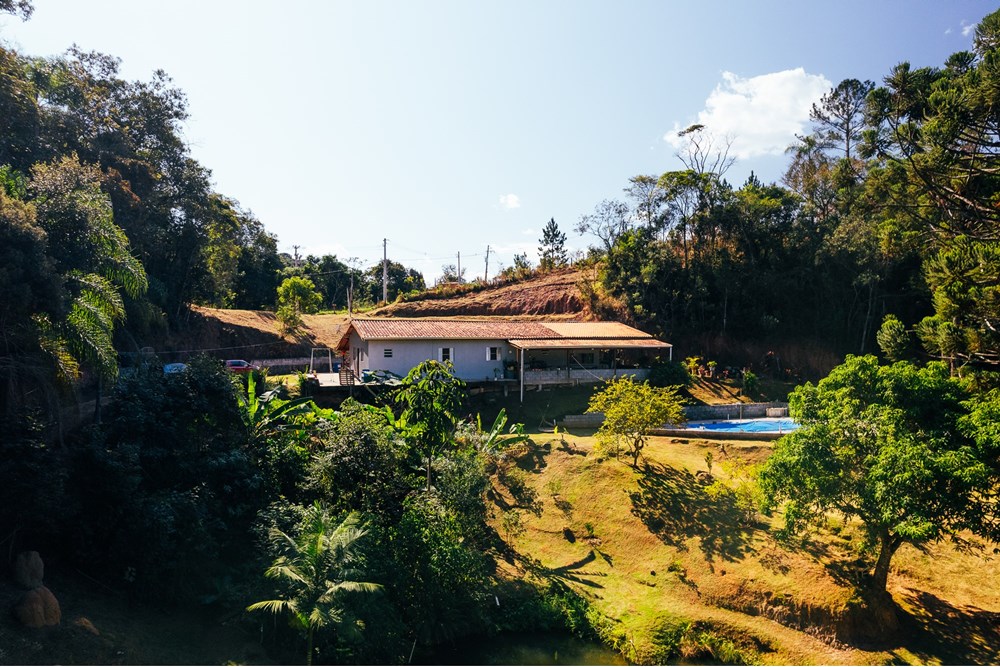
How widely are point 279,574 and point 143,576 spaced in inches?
140

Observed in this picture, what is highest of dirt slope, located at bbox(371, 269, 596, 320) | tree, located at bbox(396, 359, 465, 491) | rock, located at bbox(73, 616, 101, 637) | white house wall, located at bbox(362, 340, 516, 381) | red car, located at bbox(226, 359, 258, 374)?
dirt slope, located at bbox(371, 269, 596, 320)

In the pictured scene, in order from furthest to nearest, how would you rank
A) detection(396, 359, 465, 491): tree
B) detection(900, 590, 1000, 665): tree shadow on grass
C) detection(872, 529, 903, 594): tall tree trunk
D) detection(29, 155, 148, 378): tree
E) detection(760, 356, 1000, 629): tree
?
detection(396, 359, 465, 491): tree < detection(872, 529, 903, 594): tall tree trunk < detection(29, 155, 148, 378): tree < detection(900, 590, 1000, 665): tree shadow on grass < detection(760, 356, 1000, 629): tree

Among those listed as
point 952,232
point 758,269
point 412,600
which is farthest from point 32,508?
point 758,269

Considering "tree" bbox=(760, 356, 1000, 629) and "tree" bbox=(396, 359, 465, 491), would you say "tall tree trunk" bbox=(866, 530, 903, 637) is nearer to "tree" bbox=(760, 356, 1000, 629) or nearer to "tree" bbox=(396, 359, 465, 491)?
"tree" bbox=(760, 356, 1000, 629)

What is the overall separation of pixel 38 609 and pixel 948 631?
2088 centimetres

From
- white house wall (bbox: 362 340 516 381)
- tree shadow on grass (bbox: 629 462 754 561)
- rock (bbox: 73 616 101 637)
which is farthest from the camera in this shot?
white house wall (bbox: 362 340 516 381)

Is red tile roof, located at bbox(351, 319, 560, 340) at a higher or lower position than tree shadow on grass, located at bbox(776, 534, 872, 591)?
higher

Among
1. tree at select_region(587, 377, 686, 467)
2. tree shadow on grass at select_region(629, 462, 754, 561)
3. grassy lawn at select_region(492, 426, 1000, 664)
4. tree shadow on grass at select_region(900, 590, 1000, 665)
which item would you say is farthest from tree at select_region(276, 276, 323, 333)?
tree shadow on grass at select_region(900, 590, 1000, 665)

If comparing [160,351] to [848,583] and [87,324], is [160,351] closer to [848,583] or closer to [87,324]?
[87,324]

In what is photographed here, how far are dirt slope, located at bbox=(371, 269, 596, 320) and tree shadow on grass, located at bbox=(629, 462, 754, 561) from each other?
2780 centimetres

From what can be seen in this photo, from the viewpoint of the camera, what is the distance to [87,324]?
14445 millimetres

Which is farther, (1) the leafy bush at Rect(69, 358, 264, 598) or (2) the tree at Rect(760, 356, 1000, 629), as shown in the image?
(1) the leafy bush at Rect(69, 358, 264, 598)

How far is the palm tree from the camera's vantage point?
39.2 feet

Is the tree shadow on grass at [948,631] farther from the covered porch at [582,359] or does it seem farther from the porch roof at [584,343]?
the porch roof at [584,343]
